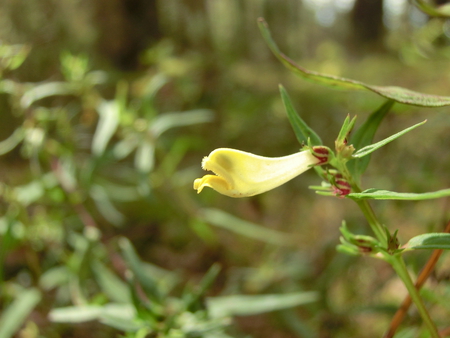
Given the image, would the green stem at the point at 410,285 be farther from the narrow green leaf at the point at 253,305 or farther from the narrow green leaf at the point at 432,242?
the narrow green leaf at the point at 253,305

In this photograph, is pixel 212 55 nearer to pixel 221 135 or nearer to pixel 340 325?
pixel 221 135

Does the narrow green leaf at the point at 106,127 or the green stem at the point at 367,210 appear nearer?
the green stem at the point at 367,210

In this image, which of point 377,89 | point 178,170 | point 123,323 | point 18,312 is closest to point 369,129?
point 377,89

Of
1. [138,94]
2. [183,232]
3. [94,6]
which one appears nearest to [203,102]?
[138,94]

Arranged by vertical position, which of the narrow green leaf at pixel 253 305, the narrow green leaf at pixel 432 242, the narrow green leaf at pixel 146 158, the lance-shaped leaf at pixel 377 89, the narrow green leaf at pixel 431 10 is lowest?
the narrow green leaf at pixel 253 305

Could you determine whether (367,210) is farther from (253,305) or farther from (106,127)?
(106,127)

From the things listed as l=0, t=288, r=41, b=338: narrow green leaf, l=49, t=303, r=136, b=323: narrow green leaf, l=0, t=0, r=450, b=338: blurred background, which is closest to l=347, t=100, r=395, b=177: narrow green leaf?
l=0, t=0, r=450, b=338: blurred background

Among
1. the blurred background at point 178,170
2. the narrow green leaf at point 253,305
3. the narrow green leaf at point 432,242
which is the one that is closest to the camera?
the narrow green leaf at point 432,242

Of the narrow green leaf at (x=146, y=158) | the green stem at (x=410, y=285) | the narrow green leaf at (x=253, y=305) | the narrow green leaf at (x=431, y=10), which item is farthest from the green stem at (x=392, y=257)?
the narrow green leaf at (x=146, y=158)
